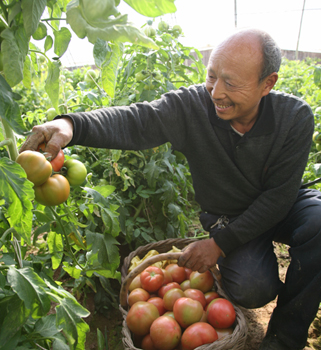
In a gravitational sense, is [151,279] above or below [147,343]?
above

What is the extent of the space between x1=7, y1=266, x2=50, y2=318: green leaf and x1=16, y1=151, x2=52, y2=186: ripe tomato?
226mm

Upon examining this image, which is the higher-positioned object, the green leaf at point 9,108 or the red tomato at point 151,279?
the green leaf at point 9,108

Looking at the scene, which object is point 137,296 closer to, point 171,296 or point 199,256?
point 171,296

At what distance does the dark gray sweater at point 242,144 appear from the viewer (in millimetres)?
1514

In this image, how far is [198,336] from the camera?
1.36 metres

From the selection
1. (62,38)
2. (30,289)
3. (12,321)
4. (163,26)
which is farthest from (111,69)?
(163,26)

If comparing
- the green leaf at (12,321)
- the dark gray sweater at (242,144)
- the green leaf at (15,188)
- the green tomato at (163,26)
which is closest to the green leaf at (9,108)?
the green leaf at (15,188)

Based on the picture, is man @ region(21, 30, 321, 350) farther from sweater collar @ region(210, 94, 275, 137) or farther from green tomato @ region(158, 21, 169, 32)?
green tomato @ region(158, 21, 169, 32)

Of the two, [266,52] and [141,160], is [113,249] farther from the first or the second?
[266,52]

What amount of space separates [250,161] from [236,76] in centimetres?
44

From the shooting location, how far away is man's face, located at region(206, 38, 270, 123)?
4.47 feet

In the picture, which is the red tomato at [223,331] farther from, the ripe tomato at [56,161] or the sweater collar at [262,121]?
the ripe tomato at [56,161]

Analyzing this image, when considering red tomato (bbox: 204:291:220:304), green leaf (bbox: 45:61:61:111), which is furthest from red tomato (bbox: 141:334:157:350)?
green leaf (bbox: 45:61:61:111)

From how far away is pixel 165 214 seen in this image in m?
2.10
